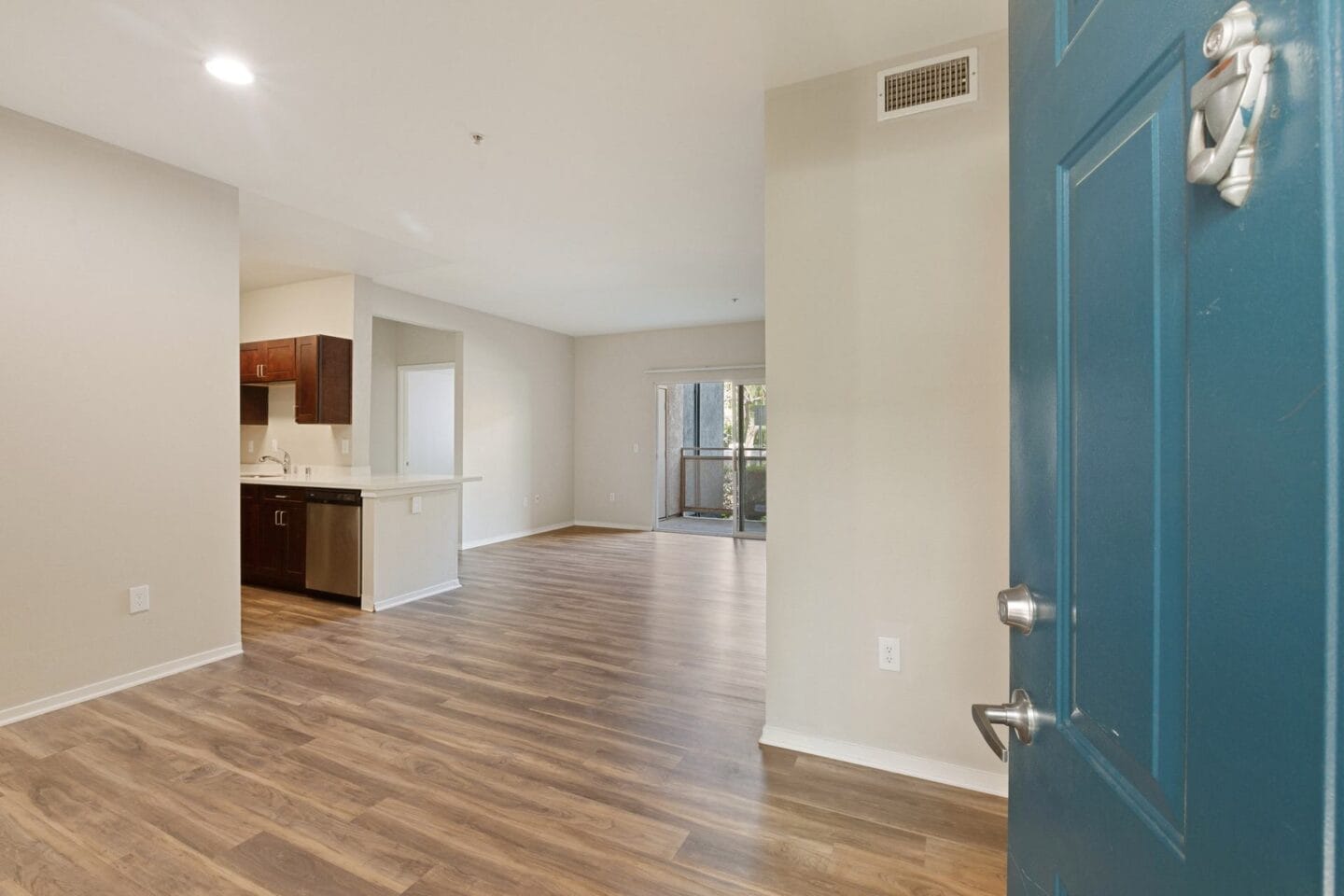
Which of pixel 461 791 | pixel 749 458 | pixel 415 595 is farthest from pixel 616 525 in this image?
pixel 461 791

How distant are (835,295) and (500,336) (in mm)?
5656

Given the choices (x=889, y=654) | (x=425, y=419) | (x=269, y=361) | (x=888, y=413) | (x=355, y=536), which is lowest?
(x=889, y=654)

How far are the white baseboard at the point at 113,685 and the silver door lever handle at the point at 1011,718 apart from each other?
3.76 m

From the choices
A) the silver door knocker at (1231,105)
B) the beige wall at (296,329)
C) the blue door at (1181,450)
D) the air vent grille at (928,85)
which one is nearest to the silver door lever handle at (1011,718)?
the blue door at (1181,450)

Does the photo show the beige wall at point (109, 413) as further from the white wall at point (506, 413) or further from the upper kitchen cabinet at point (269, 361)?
the white wall at point (506, 413)

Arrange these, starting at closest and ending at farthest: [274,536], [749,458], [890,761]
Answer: [890,761] < [274,536] < [749,458]

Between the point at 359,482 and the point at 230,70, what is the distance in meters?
2.82

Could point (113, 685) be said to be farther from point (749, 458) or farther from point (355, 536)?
point (749, 458)

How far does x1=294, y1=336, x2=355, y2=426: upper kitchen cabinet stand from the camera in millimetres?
4895

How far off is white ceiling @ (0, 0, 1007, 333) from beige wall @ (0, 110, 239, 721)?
0.30 m

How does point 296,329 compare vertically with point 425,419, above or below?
above

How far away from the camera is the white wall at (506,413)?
623 cm

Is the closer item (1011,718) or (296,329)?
(1011,718)

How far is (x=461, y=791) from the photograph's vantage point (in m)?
2.02
